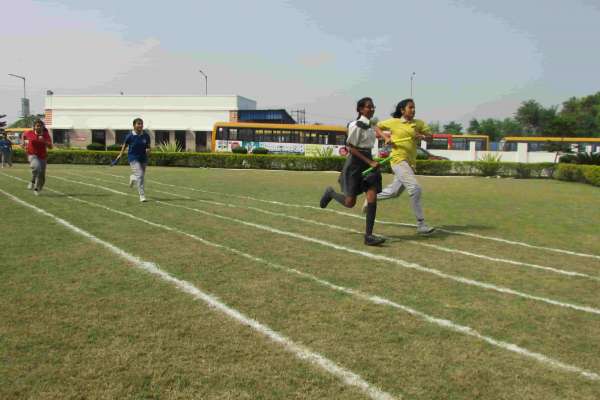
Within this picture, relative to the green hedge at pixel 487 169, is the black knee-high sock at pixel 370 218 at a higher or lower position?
lower

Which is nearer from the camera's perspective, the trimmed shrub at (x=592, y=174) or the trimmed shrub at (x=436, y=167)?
the trimmed shrub at (x=592, y=174)

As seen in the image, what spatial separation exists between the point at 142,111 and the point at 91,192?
1729 inches

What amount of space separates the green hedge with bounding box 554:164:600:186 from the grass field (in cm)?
1588

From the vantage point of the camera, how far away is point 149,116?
53.4 meters

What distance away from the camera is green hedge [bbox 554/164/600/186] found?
21094 millimetres

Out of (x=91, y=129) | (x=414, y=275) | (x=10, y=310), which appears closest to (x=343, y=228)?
(x=414, y=275)

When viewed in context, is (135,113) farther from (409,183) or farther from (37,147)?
(409,183)

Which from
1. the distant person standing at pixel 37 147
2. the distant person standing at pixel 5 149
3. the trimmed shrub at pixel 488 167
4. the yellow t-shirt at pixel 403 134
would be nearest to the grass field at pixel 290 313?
the yellow t-shirt at pixel 403 134

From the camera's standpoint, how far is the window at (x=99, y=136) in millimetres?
53688

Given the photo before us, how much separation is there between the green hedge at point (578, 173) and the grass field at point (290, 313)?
52.1ft

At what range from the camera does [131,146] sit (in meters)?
10.6

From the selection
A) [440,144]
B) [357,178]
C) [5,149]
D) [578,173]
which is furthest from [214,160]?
[357,178]

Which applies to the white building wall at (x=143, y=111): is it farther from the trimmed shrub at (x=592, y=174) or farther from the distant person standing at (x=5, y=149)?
the trimmed shrub at (x=592, y=174)

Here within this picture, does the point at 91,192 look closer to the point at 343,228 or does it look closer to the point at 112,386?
the point at 343,228
